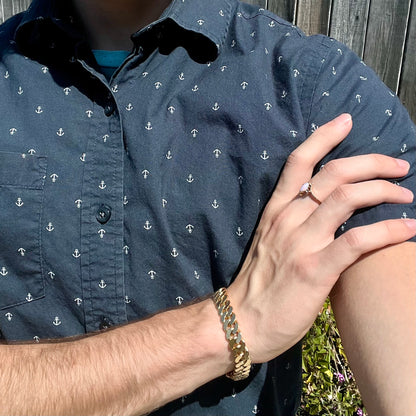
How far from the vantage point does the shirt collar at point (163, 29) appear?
1.19 metres

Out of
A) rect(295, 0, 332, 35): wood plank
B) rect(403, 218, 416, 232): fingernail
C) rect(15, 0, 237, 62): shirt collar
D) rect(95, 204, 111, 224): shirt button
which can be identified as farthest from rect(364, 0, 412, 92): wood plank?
rect(95, 204, 111, 224): shirt button

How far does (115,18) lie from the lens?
1.29 m

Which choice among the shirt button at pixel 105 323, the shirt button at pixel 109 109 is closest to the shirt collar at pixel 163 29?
the shirt button at pixel 109 109

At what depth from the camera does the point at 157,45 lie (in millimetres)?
1225

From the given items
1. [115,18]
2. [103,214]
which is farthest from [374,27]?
[103,214]

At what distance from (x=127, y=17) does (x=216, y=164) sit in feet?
1.55

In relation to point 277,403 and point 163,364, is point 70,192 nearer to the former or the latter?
point 163,364

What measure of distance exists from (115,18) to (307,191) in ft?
2.20

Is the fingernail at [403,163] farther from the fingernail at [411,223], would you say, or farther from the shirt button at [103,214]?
the shirt button at [103,214]

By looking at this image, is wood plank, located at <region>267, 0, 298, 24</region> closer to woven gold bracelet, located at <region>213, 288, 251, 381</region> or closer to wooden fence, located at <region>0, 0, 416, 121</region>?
wooden fence, located at <region>0, 0, 416, 121</region>

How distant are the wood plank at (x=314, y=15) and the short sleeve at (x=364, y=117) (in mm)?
1828

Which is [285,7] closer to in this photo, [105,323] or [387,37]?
[387,37]

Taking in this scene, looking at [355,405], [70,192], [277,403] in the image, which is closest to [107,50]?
[70,192]

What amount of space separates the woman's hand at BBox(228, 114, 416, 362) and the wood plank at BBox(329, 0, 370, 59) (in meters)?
1.97
